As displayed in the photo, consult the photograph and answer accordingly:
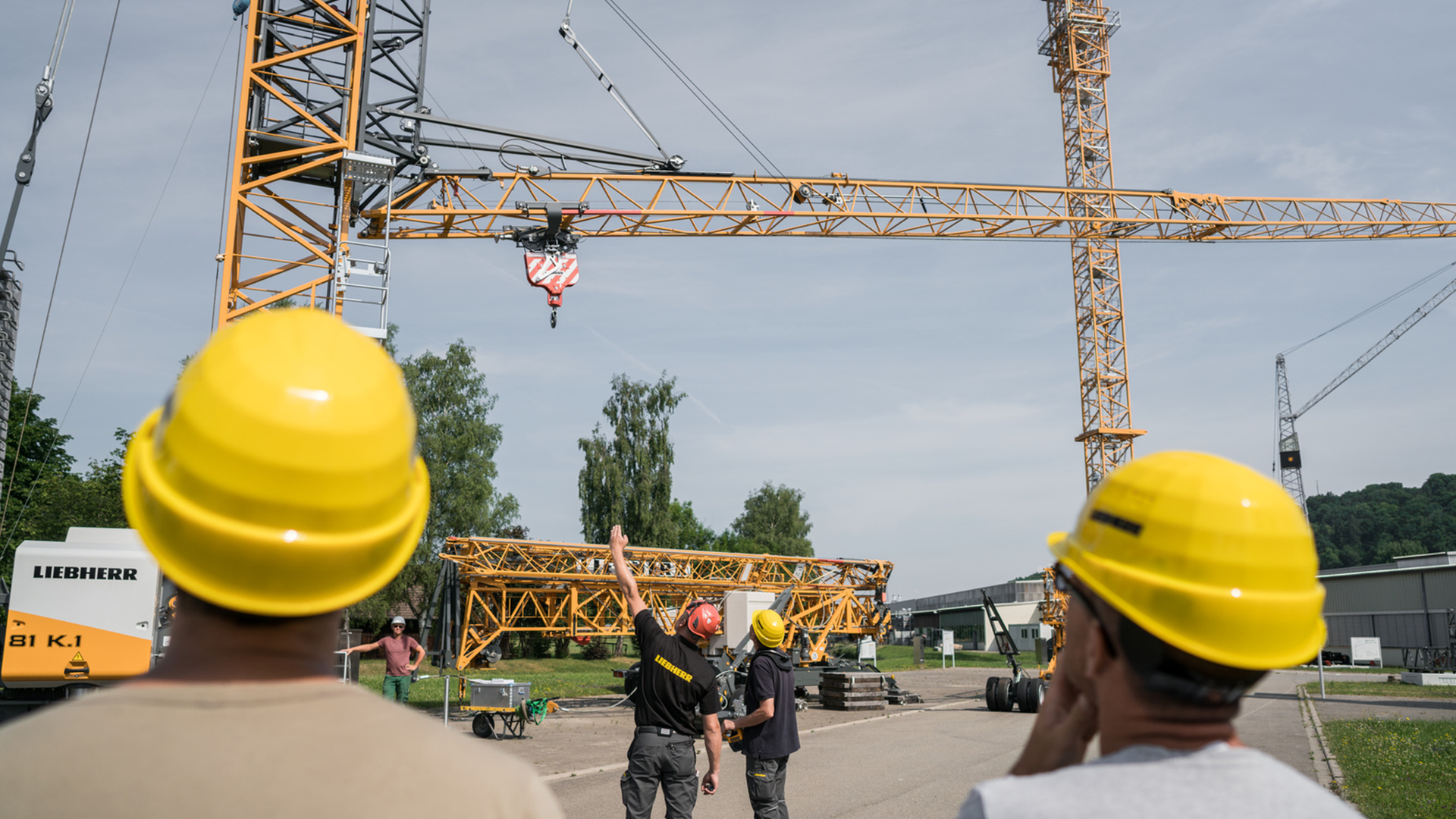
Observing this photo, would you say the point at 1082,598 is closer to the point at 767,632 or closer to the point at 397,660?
the point at 767,632

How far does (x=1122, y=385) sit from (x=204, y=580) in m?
41.9

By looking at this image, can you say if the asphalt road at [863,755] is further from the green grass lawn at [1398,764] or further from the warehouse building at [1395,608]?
the warehouse building at [1395,608]

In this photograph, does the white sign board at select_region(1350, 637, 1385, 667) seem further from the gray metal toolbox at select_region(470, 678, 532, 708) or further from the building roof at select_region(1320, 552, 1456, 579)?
the gray metal toolbox at select_region(470, 678, 532, 708)

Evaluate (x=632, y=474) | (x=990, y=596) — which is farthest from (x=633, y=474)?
(x=990, y=596)

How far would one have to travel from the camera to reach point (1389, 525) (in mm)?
118875

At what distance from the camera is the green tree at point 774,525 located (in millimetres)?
71312

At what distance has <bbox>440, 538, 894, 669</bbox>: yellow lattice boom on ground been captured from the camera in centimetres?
2642

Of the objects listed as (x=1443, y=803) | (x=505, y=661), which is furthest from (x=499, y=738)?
(x=505, y=661)

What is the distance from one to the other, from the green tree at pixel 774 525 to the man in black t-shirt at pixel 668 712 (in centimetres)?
6410

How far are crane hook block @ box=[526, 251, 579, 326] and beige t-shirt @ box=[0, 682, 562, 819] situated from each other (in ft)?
66.4

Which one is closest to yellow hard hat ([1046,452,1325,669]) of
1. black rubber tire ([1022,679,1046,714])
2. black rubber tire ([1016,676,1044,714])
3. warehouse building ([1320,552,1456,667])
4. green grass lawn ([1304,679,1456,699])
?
black rubber tire ([1022,679,1046,714])

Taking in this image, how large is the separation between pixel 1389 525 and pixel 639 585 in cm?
12299

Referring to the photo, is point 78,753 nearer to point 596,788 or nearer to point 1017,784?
point 1017,784

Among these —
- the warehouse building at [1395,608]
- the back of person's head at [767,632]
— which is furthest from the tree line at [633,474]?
the back of person's head at [767,632]
